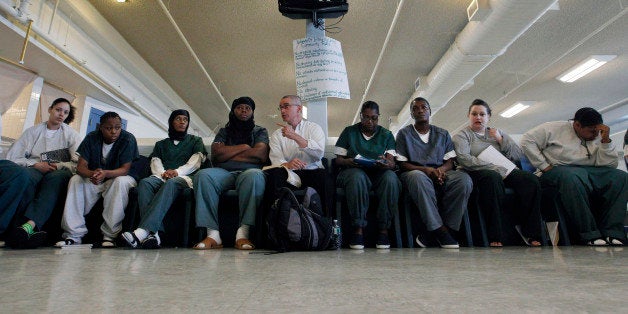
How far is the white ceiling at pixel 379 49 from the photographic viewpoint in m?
5.07

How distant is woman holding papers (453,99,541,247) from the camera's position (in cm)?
243

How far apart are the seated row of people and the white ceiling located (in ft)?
9.09

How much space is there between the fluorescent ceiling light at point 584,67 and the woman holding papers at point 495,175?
5190 mm

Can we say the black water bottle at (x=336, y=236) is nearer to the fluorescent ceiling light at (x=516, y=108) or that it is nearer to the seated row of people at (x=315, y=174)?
the seated row of people at (x=315, y=174)

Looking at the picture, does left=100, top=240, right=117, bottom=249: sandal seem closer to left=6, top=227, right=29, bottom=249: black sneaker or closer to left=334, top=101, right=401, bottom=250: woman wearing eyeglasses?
left=6, top=227, right=29, bottom=249: black sneaker

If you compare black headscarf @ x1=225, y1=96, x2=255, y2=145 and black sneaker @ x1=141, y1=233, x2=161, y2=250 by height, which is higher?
black headscarf @ x1=225, y1=96, x2=255, y2=145

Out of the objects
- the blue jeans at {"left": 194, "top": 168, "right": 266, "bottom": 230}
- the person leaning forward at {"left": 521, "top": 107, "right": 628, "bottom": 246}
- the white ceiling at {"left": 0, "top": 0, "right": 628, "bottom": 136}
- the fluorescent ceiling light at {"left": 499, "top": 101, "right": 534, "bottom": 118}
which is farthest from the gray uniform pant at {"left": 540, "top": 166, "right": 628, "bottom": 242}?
the fluorescent ceiling light at {"left": 499, "top": 101, "right": 534, "bottom": 118}

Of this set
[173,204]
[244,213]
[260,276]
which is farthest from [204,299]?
[173,204]

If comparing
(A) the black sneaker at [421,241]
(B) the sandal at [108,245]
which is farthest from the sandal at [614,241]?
(B) the sandal at [108,245]

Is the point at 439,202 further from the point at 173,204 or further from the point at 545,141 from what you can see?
the point at 173,204

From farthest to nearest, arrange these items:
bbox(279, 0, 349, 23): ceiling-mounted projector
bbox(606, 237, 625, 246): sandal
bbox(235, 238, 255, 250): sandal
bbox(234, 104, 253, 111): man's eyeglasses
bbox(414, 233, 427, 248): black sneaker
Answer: bbox(279, 0, 349, 23): ceiling-mounted projector
bbox(234, 104, 253, 111): man's eyeglasses
bbox(414, 233, 427, 248): black sneaker
bbox(606, 237, 625, 246): sandal
bbox(235, 238, 255, 250): sandal

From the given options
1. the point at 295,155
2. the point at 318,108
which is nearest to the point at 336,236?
the point at 295,155

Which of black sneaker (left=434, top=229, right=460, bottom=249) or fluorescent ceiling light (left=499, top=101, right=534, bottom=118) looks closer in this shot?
black sneaker (left=434, top=229, right=460, bottom=249)

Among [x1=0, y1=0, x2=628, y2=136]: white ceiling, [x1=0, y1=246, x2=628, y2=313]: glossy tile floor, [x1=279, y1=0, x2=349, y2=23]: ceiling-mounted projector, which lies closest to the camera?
[x1=0, y1=246, x2=628, y2=313]: glossy tile floor
